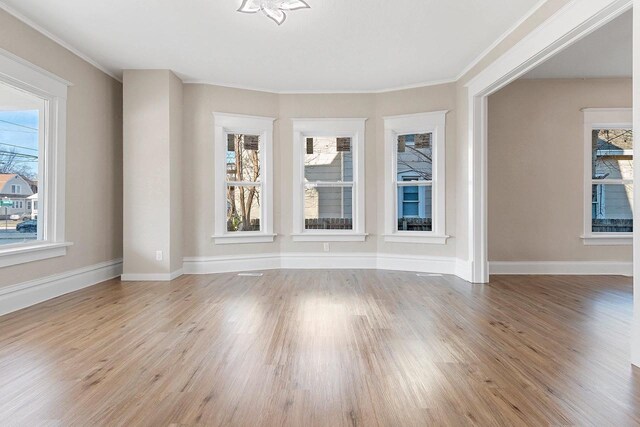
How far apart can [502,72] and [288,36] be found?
2.34 m

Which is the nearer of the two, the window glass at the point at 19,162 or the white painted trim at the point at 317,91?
the window glass at the point at 19,162

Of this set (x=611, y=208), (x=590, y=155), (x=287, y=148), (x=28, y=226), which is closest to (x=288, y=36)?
(x=287, y=148)

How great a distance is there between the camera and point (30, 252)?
12.2ft

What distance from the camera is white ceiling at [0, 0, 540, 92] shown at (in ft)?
11.2

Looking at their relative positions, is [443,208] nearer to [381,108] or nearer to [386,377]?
[381,108]

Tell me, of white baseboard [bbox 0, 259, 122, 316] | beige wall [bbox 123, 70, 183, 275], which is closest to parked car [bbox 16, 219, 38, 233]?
white baseboard [bbox 0, 259, 122, 316]

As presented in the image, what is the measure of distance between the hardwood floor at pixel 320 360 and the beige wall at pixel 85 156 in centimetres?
65

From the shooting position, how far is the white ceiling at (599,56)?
3.96 meters

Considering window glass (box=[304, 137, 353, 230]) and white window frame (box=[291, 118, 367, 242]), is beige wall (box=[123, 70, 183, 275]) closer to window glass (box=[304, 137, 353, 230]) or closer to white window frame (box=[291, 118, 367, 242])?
white window frame (box=[291, 118, 367, 242])

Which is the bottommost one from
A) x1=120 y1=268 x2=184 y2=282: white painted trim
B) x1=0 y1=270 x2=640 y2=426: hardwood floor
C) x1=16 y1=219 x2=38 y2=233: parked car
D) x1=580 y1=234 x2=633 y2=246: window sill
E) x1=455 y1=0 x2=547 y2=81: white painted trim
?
x1=0 y1=270 x2=640 y2=426: hardwood floor

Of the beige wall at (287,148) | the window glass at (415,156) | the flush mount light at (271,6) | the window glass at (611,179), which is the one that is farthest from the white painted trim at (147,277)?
the window glass at (611,179)

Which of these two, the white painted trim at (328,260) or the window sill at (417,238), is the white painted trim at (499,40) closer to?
the window sill at (417,238)

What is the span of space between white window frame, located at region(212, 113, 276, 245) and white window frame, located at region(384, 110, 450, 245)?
1.81 m

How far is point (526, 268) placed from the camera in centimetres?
543
